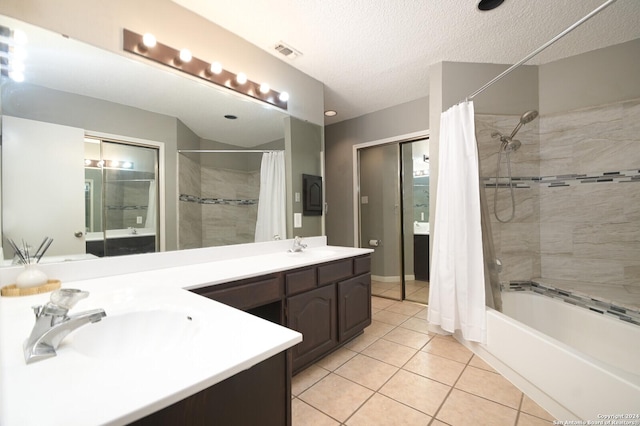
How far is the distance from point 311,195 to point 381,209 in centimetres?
139

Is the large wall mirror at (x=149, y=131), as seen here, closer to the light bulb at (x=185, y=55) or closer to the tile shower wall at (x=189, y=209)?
the tile shower wall at (x=189, y=209)

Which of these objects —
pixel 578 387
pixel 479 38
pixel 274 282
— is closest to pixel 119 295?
pixel 274 282

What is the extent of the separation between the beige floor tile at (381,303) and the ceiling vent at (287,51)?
8.91ft

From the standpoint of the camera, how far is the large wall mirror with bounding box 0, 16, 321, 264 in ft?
3.92

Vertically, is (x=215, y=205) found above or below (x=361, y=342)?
above

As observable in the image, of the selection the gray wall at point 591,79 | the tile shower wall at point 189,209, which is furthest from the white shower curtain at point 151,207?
the gray wall at point 591,79

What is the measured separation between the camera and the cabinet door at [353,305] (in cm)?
198

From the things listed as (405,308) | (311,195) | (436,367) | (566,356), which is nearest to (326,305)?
(436,367)

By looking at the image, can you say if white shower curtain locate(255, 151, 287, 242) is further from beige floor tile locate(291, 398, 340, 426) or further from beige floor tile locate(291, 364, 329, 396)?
beige floor tile locate(291, 398, 340, 426)

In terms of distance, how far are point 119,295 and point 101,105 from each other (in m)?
1.00

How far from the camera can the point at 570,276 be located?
88.9 inches

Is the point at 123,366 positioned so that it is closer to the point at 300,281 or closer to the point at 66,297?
the point at 66,297

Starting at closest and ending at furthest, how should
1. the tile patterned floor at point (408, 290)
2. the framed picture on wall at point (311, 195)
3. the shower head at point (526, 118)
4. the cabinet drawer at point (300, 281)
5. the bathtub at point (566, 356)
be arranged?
the bathtub at point (566, 356)
the cabinet drawer at point (300, 281)
the shower head at point (526, 118)
the framed picture on wall at point (311, 195)
the tile patterned floor at point (408, 290)

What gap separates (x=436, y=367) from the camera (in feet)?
5.98
